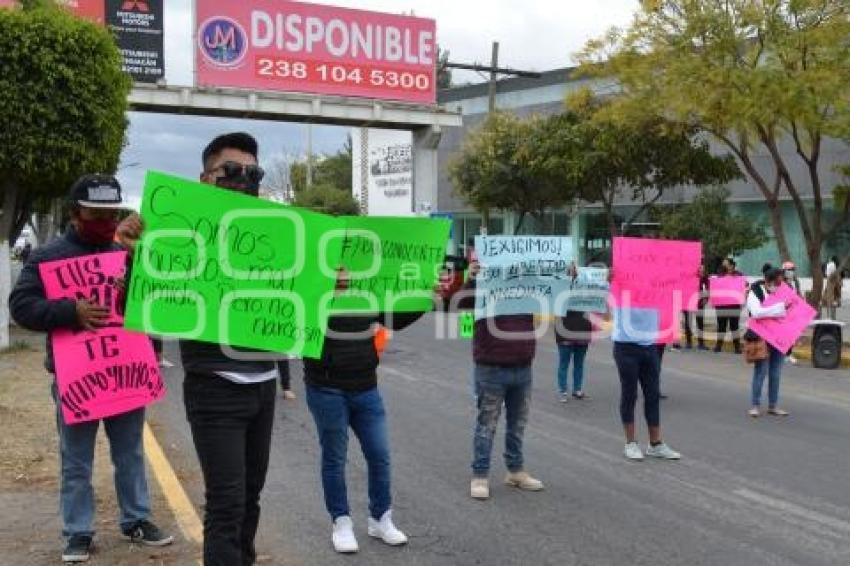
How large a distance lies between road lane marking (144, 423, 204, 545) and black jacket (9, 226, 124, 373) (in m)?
1.30

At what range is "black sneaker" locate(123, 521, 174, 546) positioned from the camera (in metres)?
5.26

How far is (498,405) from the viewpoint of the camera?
6.62 meters

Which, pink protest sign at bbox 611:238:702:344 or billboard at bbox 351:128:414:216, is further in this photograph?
billboard at bbox 351:128:414:216

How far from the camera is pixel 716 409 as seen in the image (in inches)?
424

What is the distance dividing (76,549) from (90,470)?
406 millimetres

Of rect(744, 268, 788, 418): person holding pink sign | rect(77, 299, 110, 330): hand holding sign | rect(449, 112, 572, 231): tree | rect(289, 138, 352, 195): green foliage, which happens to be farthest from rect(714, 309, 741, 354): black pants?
rect(289, 138, 352, 195): green foliage

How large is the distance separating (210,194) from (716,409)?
323 inches

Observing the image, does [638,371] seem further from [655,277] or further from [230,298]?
[230,298]

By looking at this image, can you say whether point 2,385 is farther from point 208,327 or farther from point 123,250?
point 208,327

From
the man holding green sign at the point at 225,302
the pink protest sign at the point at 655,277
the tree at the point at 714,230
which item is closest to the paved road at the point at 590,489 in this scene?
the pink protest sign at the point at 655,277

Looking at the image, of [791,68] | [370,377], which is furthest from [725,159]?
[370,377]

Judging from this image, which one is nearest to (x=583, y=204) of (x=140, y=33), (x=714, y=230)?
(x=714, y=230)

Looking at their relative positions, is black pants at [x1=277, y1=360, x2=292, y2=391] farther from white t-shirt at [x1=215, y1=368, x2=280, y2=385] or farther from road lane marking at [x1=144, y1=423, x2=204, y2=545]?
white t-shirt at [x1=215, y1=368, x2=280, y2=385]

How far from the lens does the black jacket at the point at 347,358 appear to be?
5.27 metres
